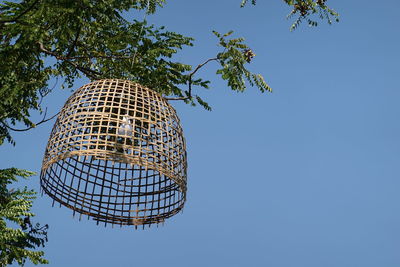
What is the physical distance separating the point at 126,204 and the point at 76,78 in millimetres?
3620

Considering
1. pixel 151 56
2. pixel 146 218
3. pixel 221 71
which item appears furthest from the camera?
pixel 151 56

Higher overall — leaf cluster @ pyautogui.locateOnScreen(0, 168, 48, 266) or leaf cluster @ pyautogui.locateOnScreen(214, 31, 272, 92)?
leaf cluster @ pyautogui.locateOnScreen(214, 31, 272, 92)

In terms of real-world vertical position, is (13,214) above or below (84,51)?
below

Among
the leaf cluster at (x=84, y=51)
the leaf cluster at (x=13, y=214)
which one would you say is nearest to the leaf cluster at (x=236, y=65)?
the leaf cluster at (x=84, y=51)

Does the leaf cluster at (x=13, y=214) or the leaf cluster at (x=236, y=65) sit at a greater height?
the leaf cluster at (x=236, y=65)

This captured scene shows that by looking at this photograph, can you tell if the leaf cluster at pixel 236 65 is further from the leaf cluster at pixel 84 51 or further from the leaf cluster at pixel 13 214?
the leaf cluster at pixel 13 214

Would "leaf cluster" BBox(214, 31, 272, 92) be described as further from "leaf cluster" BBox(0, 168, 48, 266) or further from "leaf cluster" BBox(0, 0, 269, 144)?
"leaf cluster" BBox(0, 168, 48, 266)

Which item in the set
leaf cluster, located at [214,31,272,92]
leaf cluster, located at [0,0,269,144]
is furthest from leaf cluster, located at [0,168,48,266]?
leaf cluster, located at [214,31,272,92]

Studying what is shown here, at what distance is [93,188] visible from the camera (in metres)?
4.35

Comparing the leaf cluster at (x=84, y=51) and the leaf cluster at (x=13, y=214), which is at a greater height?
the leaf cluster at (x=84, y=51)

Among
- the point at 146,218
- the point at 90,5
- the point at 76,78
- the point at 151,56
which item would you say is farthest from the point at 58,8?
the point at 76,78

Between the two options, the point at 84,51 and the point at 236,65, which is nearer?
the point at 236,65

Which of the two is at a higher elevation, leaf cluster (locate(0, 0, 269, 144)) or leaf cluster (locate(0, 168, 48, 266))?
leaf cluster (locate(0, 0, 269, 144))

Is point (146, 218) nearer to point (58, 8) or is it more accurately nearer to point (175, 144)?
point (175, 144)
